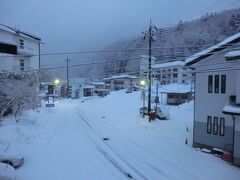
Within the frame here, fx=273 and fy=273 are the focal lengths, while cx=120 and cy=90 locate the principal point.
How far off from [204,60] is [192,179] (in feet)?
31.5

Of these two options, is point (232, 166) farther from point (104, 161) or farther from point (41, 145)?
point (41, 145)

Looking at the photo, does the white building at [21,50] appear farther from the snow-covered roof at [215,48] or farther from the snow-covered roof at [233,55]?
the snow-covered roof at [233,55]

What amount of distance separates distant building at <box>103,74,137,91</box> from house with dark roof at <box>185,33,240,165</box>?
Result: 253 ft

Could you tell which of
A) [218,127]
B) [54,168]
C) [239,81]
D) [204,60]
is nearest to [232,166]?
[218,127]

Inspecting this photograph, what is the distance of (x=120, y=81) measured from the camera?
4018 inches

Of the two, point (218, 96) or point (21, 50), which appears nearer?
point (218, 96)

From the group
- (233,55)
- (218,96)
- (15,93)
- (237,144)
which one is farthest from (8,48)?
(15,93)

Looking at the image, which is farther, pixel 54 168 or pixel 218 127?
pixel 218 127

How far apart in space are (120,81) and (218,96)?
272ft

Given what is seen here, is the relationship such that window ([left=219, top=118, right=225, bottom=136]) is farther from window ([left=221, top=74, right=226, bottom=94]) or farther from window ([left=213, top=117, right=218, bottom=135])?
window ([left=221, top=74, right=226, bottom=94])

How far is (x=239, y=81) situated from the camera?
1720 centimetres

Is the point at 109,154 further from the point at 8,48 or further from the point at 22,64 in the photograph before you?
the point at 22,64

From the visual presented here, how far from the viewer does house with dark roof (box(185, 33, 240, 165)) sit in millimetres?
17234

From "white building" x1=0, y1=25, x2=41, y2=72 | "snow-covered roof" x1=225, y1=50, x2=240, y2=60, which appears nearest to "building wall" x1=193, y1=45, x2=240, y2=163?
"snow-covered roof" x1=225, y1=50, x2=240, y2=60
